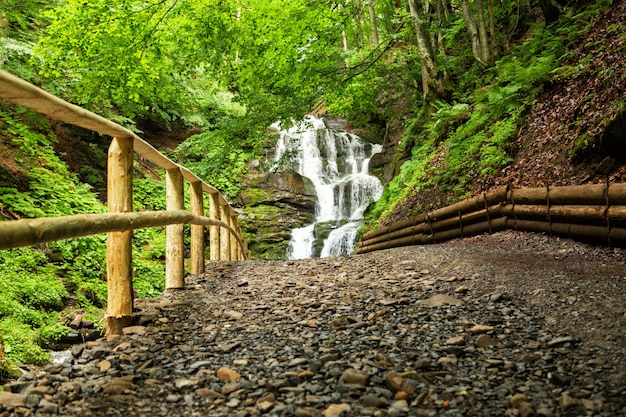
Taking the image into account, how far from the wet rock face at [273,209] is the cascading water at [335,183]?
44 centimetres

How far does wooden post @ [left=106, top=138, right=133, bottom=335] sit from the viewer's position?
3.10 metres

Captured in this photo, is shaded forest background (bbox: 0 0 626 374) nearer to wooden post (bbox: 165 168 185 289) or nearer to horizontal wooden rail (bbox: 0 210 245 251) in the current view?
wooden post (bbox: 165 168 185 289)

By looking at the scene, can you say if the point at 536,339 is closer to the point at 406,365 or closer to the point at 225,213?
the point at 406,365

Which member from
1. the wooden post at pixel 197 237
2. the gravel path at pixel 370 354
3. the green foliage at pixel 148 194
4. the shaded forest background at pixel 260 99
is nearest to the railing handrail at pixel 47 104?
the gravel path at pixel 370 354

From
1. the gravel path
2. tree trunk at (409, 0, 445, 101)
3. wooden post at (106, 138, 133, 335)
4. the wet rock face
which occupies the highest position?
tree trunk at (409, 0, 445, 101)

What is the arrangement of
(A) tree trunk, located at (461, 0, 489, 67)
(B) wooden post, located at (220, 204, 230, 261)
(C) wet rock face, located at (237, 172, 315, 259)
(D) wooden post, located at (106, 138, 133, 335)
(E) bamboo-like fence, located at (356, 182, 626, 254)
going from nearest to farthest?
(D) wooden post, located at (106, 138, 133, 335) → (E) bamboo-like fence, located at (356, 182, 626, 254) → (B) wooden post, located at (220, 204, 230, 261) → (A) tree trunk, located at (461, 0, 489, 67) → (C) wet rock face, located at (237, 172, 315, 259)

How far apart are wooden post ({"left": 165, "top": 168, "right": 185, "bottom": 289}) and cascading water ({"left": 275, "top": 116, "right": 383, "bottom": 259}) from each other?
10.3 m

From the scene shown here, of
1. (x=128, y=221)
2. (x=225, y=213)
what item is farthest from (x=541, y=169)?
(x=128, y=221)

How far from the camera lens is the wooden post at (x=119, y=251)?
3.10 meters

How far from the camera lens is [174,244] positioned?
4.51 m

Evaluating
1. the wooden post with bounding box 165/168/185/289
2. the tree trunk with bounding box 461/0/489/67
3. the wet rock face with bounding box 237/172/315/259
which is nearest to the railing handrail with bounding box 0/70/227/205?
the wooden post with bounding box 165/168/185/289

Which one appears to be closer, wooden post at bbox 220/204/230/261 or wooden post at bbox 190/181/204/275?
wooden post at bbox 190/181/204/275

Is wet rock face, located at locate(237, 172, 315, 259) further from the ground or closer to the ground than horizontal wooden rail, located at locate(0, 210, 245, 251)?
further from the ground

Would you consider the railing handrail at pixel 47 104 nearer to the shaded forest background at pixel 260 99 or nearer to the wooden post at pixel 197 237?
the wooden post at pixel 197 237
